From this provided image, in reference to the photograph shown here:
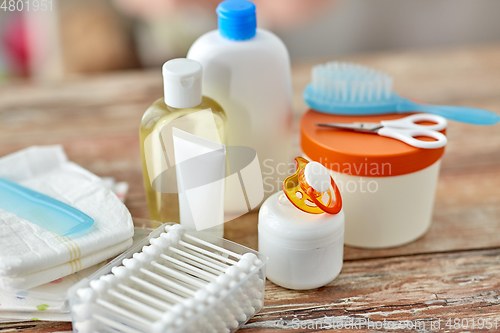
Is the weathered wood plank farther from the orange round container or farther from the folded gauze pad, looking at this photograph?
the folded gauze pad

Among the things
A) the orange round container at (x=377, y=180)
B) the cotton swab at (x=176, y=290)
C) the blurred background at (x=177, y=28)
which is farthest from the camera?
the blurred background at (x=177, y=28)

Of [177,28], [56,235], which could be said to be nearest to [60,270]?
[56,235]

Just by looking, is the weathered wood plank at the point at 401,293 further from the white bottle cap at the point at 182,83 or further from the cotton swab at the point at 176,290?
the white bottle cap at the point at 182,83

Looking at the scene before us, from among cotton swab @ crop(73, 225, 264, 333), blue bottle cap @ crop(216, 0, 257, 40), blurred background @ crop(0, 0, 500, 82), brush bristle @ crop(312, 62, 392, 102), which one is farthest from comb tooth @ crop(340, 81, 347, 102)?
blurred background @ crop(0, 0, 500, 82)

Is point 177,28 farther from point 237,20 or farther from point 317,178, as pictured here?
point 317,178

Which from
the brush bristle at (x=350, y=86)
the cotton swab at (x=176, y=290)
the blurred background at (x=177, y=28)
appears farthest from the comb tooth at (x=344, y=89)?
the blurred background at (x=177, y=28)

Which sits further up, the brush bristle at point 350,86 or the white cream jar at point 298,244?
the brush bristle at point 350,86

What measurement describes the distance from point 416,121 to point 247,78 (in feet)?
0.62

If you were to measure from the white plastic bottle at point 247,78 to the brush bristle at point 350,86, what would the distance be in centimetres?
5

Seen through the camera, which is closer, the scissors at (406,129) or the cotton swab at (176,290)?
the cotton swab at (176,290)

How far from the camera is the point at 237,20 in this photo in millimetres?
519

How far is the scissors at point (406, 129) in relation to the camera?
51cm

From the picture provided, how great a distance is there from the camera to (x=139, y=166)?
2.29ft

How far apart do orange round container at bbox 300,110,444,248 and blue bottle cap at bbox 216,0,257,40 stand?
0.39ft
